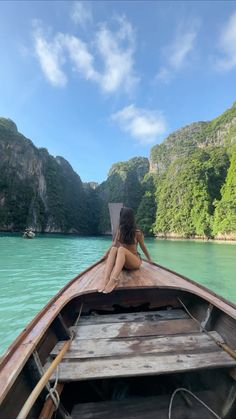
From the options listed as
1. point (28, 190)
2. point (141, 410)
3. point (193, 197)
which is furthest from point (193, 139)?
point (141, 410)

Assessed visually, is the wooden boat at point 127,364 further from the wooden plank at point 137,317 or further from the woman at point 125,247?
the woman at point 125,247

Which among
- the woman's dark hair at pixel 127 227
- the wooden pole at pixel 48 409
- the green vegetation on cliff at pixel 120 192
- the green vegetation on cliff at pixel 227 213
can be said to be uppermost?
the green vegetation on cliff at pixel 120 192

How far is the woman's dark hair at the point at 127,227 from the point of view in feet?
10.0

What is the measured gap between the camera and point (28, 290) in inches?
248

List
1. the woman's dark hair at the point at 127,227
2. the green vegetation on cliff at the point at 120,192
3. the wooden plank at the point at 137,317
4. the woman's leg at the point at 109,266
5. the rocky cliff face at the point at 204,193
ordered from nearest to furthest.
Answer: the wooden plank at the point at 137,317 < the woman's leg at the point at 109,266 < the woman's dark hair at the point at 127,227 < the rocky cliff face at the point at 204,193 < the green vegetation on cliff at the point at 120,192

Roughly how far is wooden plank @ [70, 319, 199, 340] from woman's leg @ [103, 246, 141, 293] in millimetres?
357

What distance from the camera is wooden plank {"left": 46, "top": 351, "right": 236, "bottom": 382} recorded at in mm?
1414

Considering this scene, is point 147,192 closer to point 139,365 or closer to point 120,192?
point 120,192

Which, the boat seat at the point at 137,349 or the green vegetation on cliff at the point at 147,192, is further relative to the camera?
the green vegetation on cliff at the point at 147,192

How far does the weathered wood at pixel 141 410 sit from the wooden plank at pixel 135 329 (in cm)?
53

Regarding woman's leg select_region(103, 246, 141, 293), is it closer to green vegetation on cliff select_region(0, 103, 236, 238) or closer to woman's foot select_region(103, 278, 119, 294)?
woman's foot select_region(103, 278, 119, 294)

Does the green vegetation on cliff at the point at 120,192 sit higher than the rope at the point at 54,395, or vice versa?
the green vegetation on cliff at the point at 120,192

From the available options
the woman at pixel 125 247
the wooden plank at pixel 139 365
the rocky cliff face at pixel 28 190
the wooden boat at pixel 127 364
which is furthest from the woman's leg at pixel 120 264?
the rocky cliff face at pixel 28 190

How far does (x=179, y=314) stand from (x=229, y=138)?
71143 millimetres
